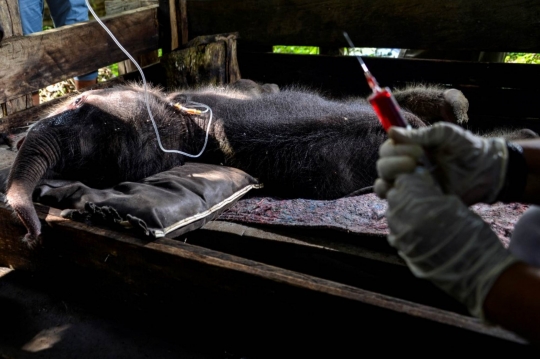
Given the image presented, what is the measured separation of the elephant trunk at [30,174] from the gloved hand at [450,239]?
1644 mm

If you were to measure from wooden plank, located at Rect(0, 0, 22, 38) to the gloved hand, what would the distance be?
133 inches

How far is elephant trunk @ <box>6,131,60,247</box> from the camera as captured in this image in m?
2.16

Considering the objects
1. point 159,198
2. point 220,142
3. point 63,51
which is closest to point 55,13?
point 63,51

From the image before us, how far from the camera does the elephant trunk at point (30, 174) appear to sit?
2.16 m

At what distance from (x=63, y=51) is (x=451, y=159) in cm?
337

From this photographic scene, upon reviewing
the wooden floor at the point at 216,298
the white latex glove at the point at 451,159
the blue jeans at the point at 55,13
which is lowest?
the wooden floor at the point at 216,298

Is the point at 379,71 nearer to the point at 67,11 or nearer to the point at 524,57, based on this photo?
the point at 67,11

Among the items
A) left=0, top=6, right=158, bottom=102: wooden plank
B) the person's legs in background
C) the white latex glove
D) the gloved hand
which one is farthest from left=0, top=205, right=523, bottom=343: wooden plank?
the person's legs in background

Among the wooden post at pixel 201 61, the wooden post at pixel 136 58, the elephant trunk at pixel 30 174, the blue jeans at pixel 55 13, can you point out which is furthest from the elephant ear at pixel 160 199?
the blue jeans at pixel 55 13

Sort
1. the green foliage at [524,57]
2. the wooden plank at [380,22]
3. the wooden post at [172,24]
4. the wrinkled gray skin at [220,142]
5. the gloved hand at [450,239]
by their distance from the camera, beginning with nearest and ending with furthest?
1. the gloved hand at [450,239]
2. the wrinkled gray skin at [220,142]
3. the wooden plank at [380,22]
4. the wooden post at [172,24]
5. the green foliage at [524,57]

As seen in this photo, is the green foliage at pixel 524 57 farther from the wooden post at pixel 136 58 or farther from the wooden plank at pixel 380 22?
the wooden post at pixel 136 58

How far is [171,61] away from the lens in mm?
4445

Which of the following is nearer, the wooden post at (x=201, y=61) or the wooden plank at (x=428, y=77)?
the wooden plank at (x=428, y=77)

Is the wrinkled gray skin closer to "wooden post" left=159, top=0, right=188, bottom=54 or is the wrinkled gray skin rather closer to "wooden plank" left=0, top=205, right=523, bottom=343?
"wooden plank" left=0, top=205, right=523, bottom=343
